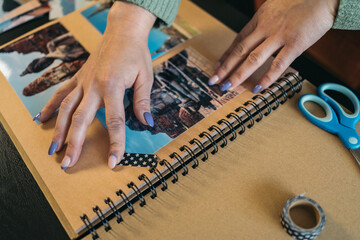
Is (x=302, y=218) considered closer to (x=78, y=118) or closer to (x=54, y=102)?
(x=78, y=118)

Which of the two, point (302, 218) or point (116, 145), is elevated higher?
point (116, 145)

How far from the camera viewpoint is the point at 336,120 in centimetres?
73

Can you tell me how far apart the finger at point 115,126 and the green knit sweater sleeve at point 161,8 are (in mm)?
262

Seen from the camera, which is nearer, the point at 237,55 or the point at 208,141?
the point at 208,141

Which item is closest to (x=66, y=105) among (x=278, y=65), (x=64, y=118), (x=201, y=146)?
(x=64, y=118)

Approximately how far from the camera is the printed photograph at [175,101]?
717 millimetres

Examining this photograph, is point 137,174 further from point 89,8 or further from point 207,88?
point 89,8

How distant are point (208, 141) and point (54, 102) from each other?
1.34 ft

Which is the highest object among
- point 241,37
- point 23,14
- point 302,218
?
point 23,14

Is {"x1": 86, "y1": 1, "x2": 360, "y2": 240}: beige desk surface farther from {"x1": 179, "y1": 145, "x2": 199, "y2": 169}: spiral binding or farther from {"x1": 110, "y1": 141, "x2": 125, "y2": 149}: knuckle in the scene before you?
{"x1": 110, "y1": 141, "x2": 125, "y2": 149}: knuckle

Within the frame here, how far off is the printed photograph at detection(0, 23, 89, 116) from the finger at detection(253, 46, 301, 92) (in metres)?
0.54

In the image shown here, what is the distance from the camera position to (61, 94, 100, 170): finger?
2.20 ft

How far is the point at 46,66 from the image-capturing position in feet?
2.85

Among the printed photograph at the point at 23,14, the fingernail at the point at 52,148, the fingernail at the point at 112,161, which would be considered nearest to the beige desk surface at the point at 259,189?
the fingernail at the point at 112,161
